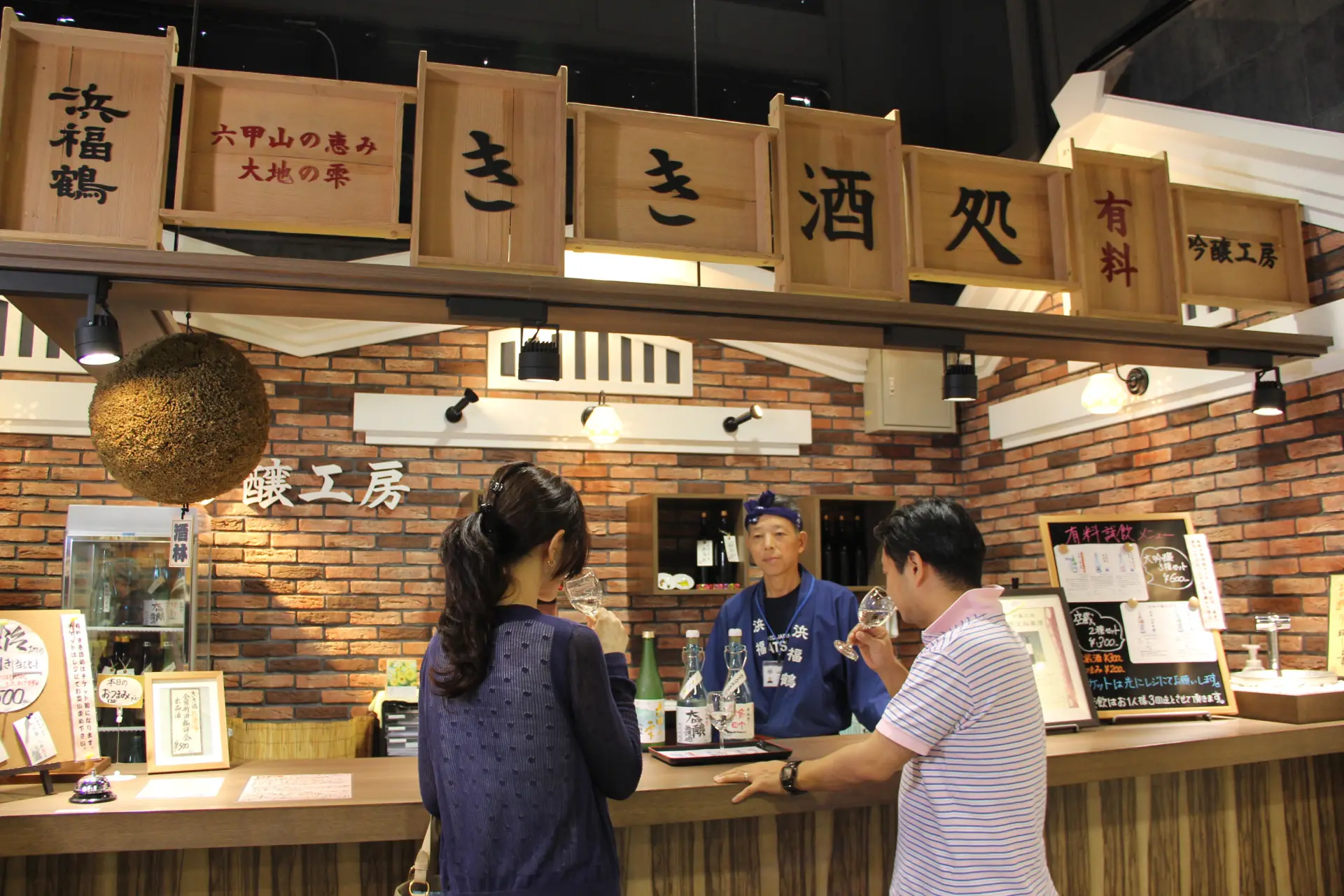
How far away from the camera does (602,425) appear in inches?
200

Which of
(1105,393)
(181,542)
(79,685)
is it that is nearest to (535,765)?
(79,685)

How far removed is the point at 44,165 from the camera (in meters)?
2.66

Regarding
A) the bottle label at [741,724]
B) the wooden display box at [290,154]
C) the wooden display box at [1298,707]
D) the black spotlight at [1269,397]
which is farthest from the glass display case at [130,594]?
the black spotlight at [1269,397]

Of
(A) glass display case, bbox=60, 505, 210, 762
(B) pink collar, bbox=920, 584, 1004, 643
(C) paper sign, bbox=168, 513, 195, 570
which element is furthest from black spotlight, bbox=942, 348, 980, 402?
(A) glass display case, bbox=60, 505, 210, 762

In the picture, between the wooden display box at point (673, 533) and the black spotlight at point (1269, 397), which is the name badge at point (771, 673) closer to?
the wooden display box at point (673, 533)

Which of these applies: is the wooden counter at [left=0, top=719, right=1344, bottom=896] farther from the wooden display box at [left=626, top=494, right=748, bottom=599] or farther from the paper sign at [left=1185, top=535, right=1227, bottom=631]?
the wooden display box at [left=626, top=494, right=748, bottom=599]

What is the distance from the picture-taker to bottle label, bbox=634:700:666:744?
9.18 feet

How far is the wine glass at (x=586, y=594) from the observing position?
2.23 meters

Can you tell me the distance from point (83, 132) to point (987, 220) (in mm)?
2764

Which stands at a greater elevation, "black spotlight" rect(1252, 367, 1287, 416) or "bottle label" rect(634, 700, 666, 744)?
"black spotlight" rect(1252, 367, 1287, 416)

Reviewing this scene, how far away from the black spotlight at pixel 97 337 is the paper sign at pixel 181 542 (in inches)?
72.0

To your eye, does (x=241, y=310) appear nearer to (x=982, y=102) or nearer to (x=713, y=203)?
(x=713, y=203)

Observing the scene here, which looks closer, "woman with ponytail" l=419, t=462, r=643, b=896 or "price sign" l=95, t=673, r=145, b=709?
"woman with ponytail" l=419, t=462, r=643, b=896

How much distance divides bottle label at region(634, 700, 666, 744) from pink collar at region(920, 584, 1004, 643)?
1052mm
